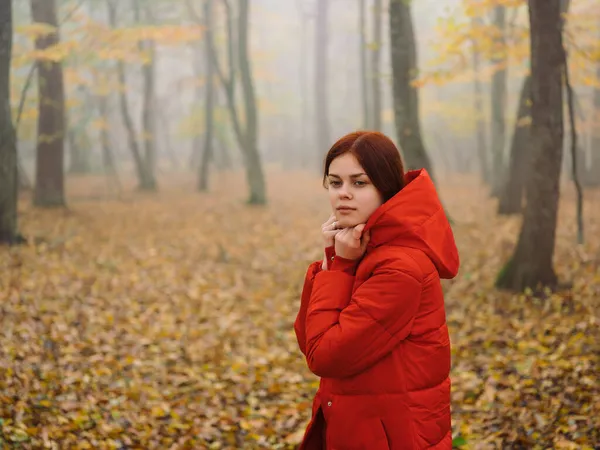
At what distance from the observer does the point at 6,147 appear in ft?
31.0

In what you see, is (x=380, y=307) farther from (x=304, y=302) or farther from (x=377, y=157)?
(x=377, y=157)

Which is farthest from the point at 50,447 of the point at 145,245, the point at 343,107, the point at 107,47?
the point at 343,107

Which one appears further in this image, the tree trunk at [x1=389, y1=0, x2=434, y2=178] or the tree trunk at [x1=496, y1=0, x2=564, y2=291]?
the tree trunk at [x1=389, y1=0, x2=434, y2=178]

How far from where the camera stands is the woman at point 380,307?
6.75 ft

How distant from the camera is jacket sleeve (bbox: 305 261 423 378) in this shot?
204 centimetres

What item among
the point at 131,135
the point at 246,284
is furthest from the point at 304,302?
the point at 131,135

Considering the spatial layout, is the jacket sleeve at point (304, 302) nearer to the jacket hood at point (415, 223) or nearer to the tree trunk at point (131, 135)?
the jacket hood at point (415, 223)

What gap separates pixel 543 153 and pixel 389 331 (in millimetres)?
6004

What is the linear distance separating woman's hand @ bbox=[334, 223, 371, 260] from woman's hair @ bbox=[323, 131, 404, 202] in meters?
0.18

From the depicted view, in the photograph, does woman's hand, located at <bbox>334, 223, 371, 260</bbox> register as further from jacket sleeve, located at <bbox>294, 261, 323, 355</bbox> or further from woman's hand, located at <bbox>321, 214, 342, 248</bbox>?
jacket sleeve, located at <bbox>294, 261, 323, 355</bbox>

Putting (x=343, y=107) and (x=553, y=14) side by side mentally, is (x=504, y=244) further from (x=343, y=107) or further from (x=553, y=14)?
(x=343, y=107)

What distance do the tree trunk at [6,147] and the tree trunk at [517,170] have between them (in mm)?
9834

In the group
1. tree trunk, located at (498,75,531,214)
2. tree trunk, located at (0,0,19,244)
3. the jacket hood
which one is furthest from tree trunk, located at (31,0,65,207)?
the jacket hood

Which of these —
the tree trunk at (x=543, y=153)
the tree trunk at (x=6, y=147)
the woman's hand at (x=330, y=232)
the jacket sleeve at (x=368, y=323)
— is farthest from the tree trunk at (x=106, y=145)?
the jacket sleeve at (x=368, y=323)
